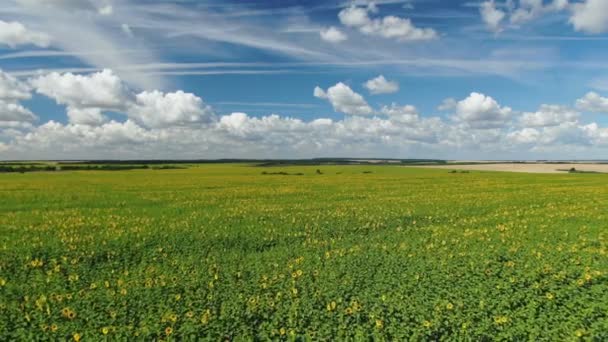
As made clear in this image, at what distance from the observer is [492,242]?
627 inches

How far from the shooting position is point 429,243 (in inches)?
624

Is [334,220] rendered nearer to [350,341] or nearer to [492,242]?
[492,242]

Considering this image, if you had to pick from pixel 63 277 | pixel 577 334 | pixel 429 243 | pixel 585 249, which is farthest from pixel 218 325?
pixel 585 249

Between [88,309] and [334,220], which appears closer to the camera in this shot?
[88,309]

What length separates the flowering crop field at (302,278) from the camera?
8.55 meters

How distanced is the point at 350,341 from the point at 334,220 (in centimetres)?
1289

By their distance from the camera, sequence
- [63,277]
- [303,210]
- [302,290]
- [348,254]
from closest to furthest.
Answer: [302,290]
[63,277]
[348,254]
[303,210]

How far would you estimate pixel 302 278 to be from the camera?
1141 centimetres

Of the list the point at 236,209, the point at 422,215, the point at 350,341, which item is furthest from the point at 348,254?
the point at 236,209

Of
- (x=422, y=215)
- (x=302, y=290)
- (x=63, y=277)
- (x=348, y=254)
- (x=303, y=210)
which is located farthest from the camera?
(x=303, y=210)

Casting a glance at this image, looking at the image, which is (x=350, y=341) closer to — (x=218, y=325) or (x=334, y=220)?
(x=218, y=325)

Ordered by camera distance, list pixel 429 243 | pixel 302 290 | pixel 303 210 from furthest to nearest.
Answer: pixel 303 210
pixel 429 243
pixel 302 290

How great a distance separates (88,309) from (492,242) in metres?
14.0

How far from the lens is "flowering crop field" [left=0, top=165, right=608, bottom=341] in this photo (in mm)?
8555
